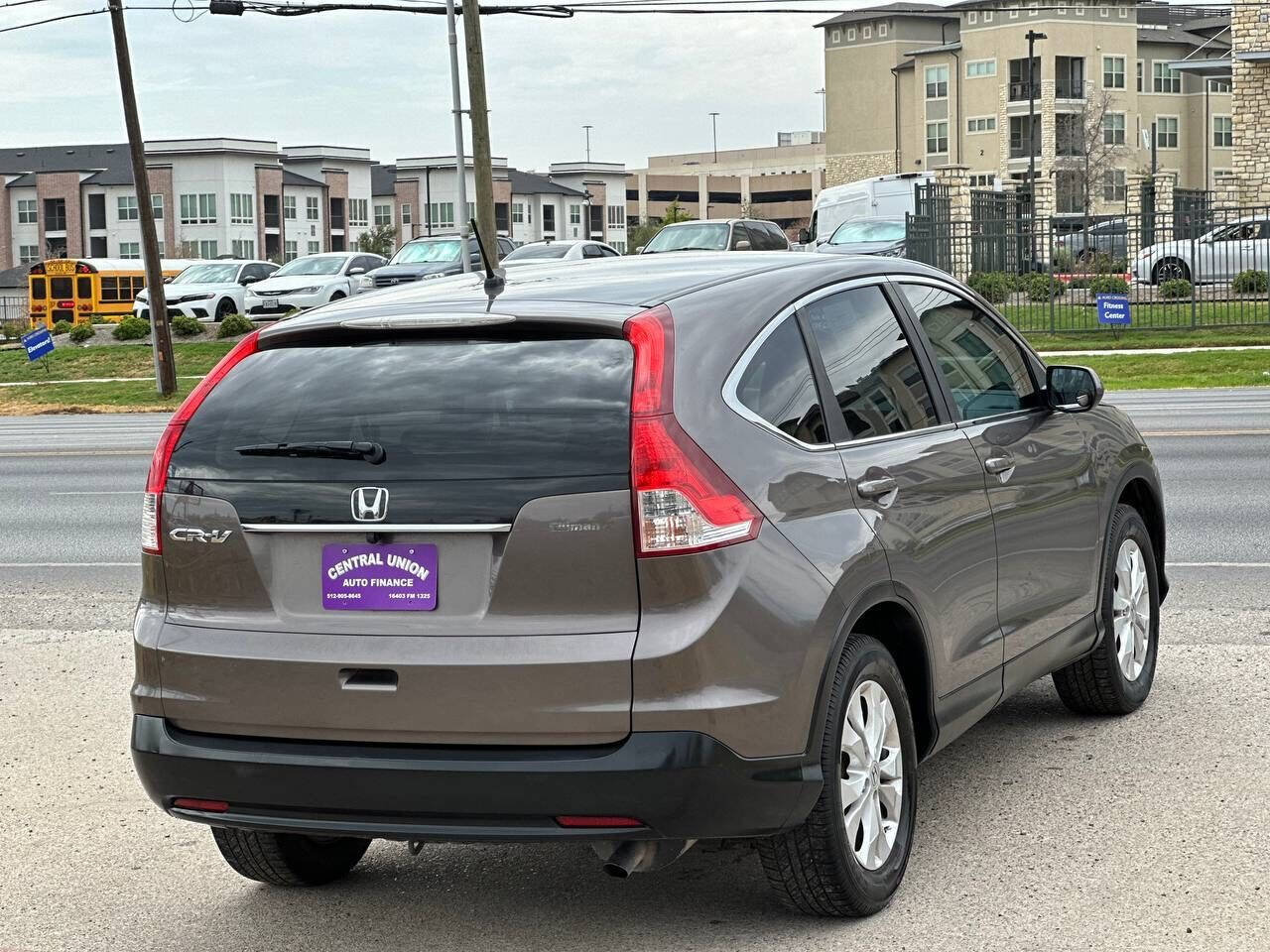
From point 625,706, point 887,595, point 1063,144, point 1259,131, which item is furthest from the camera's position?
point 1063,144

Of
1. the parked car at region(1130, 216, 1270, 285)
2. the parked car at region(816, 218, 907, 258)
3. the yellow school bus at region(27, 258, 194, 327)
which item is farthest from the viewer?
the yellow school bus at region(27, 258, 194, 327)

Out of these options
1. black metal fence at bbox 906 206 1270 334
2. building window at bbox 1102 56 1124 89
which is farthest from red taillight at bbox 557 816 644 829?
building window at bbox 1102 56 1124 89

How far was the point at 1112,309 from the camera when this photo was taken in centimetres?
3069

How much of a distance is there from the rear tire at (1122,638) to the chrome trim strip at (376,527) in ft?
9.79

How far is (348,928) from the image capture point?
473 centimetres

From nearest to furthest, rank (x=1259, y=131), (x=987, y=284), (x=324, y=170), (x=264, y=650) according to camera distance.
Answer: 1. (x=264, y=650)
2. (x=987, y=284)
3. (x=1259, y=131)
4. (x=324, y=170)

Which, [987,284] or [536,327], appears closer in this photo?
[536,327]

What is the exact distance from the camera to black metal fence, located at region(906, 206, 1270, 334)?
1313 inches

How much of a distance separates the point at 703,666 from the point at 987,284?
103 ft

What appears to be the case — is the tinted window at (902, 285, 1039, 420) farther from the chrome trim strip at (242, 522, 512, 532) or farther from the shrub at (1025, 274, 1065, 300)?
the shrub at (1025, 274, 1065, 300)

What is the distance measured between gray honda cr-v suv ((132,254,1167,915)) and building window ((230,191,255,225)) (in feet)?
373

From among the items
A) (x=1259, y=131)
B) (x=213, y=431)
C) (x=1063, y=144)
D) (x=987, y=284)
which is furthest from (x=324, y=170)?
(x=213, y=431)

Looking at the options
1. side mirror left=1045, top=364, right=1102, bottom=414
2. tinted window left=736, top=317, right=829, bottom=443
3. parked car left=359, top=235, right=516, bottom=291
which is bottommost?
side mirror left=1045, top=364, right=1102, bottom=414

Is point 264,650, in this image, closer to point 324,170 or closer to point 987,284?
point 987,284
